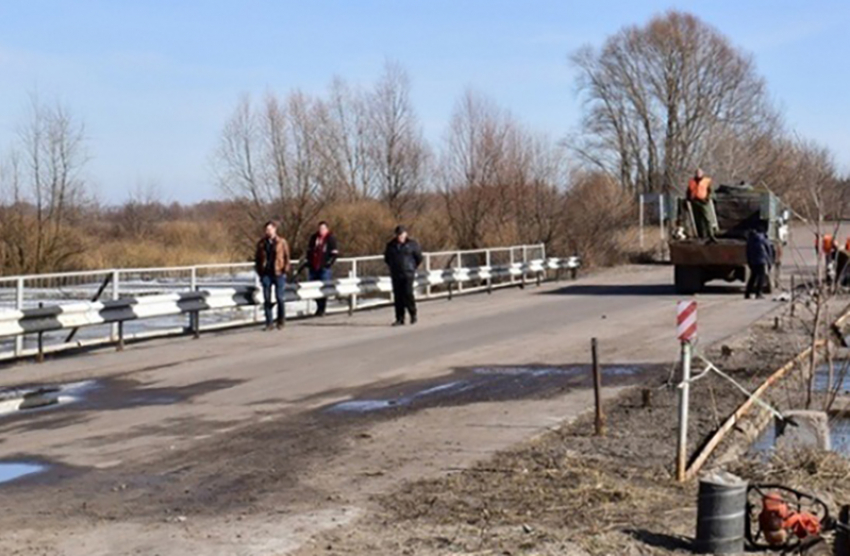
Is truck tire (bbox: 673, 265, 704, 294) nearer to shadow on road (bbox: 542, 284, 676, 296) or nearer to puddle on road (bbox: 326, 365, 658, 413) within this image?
shadow on road (bbox: 542, 284, 676, 296)

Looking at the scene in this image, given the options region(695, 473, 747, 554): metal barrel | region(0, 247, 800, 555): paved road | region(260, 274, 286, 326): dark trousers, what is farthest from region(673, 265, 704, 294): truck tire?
region(695, 473, 747, 554): metal barrel

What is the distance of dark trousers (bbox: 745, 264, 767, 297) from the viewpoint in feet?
94.4

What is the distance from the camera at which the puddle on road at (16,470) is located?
9.15 meters

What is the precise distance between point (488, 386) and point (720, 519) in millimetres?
7226

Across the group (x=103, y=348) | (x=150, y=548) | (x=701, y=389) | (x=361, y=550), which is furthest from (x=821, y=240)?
(x=103, y=348)

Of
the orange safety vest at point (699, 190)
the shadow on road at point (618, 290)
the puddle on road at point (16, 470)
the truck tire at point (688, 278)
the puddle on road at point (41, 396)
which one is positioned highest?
the orange safety vest at point (699, 190)

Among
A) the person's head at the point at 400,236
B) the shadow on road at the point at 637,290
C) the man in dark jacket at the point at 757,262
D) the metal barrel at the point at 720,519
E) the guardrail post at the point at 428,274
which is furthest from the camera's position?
the shadow on road at the point at 637,290

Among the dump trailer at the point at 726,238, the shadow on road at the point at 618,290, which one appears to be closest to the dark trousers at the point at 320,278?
the shadow on road at the point at 618,290

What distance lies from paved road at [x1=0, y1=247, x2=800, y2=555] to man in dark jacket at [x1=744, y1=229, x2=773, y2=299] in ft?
7.07

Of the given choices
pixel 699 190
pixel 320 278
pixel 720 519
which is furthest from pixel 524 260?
pixel 720 519

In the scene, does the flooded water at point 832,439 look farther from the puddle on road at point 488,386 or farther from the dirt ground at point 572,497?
the puddle on road at point 488,386

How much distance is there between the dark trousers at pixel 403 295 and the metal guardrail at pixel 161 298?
1762mm

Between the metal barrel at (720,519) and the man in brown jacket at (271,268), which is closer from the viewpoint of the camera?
the metal barrel at (720,519)

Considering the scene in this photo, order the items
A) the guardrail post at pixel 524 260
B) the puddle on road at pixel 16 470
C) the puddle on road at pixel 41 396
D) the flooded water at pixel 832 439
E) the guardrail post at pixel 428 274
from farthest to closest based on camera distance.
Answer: the guardrail post at pixel 524 260
the guardrail post at pixel 428 274
the puddle on road at pixel 41 396
the flooded water at pixel 832 439
the puddle on road at pixel 16 470
